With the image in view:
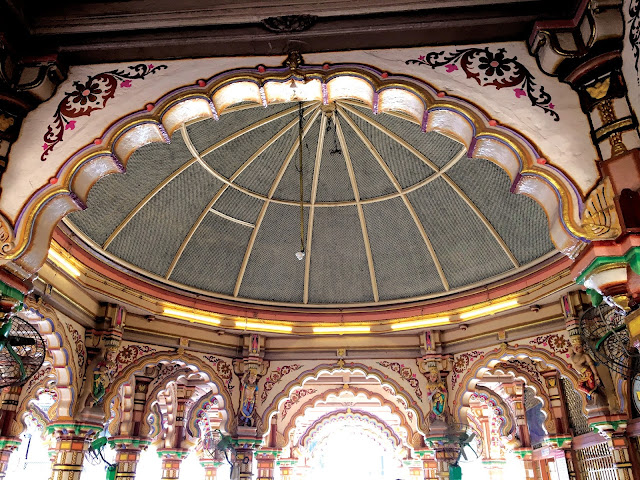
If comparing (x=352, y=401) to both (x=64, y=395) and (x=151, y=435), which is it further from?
(x=64, y=395)

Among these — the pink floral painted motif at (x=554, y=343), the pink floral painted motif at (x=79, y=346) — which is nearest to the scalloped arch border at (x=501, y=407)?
the pink floral painted motif at (x=554, y=343)

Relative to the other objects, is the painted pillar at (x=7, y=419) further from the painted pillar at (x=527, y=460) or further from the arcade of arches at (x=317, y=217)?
the painted pillar at (x=527, y=460)

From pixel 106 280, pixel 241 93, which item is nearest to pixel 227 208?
pixel 106 280

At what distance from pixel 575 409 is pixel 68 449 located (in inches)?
366

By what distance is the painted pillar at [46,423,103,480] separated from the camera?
26.4ft

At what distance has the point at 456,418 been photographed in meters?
9.66

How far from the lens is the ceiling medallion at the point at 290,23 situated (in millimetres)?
4617

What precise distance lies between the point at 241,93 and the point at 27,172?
6.72ft

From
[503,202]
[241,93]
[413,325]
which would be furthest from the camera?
[413,325]

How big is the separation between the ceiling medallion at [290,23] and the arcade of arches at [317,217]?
19mm

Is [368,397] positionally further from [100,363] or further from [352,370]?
[100,363]

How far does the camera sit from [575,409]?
33.7ft

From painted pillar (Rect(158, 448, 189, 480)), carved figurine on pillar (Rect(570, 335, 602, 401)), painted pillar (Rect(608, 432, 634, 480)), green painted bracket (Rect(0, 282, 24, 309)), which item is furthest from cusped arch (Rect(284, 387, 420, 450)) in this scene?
green painted bracket (Rect(0, 282, 24, 309))

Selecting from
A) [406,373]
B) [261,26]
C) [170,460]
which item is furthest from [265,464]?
[261,26]
